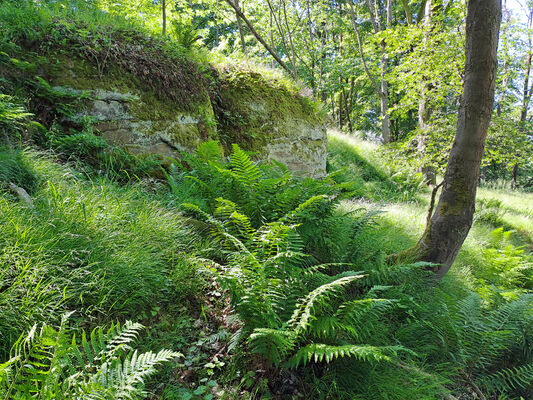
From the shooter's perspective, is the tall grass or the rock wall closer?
the tall grass

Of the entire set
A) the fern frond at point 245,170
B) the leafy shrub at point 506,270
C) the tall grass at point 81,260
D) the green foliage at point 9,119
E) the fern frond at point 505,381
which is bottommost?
the leafy shrub at point 506,270

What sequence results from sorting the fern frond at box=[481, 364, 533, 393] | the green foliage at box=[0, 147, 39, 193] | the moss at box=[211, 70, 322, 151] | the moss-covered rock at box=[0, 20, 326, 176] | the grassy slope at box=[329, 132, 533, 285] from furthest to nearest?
the moss at box=[211, 70, 322, 151]
the grassy slope at box=[329, 132, 533, 285]
the moss-covered rock at box=[0, 20, 326, 176]
the green foliage at box=[0, 147, 39, 193]
the fern frond at box=[481, 364, 533, 393]

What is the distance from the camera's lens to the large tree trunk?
2627 mm

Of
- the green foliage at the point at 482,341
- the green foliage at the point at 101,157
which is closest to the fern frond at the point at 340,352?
the green foliage at the point at 482,341

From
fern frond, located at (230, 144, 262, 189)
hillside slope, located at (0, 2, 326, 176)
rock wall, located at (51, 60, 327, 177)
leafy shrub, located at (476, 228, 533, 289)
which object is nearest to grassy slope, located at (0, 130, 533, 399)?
fern frond, located at (230, 144, 262, 189)

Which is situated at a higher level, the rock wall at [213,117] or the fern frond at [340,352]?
the rock wall at [213,117]

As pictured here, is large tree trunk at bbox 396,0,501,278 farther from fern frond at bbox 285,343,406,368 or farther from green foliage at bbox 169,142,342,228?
fern frond at bbox 285,343,406,368

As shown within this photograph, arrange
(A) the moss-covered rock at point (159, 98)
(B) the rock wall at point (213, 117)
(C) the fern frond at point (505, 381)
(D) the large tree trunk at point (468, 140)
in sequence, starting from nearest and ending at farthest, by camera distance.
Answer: (C) the fern frond at point (505, 381)
(D) the large tree trunk at point (468, 140)
(A) the moss-covered rock at point (159, 98)
(B) the rock wall at point (213, 117)

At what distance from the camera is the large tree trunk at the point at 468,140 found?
2627 millimetres

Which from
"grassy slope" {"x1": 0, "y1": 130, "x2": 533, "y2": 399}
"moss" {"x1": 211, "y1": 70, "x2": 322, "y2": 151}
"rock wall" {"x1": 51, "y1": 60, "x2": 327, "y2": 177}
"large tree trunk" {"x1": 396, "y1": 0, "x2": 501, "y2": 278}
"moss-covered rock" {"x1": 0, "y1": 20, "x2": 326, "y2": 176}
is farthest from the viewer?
"moss" {"x1": 211, "y1": 70, "x2": 322, "y2": 151}

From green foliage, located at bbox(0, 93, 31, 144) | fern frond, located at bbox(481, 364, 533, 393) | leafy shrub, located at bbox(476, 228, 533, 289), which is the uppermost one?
green foliage, located at bbox(0, 93, 31, 144)

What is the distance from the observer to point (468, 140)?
9.09ft

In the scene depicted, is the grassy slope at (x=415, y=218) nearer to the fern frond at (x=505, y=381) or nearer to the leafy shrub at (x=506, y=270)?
the leafy shrub at (x=506, y=270)

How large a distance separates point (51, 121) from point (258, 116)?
3459mm
